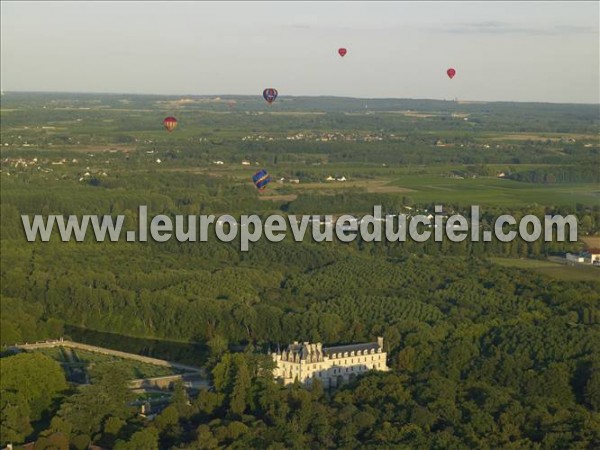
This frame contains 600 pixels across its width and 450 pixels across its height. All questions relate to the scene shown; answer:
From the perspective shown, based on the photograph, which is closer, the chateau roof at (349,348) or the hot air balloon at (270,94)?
the chateau roof at (349,348)

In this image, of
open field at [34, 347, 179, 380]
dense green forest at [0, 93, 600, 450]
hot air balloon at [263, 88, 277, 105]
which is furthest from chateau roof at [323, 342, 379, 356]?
hot air balloon at [263, 88, 277, 105]

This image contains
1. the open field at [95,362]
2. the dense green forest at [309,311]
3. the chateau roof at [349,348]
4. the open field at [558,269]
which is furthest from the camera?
the open field at [558,269]

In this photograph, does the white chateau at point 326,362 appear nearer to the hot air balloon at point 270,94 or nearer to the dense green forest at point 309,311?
the dense green forest at point 309,311

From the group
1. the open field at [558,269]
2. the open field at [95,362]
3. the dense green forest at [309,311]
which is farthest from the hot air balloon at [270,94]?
the open field at [95,362]

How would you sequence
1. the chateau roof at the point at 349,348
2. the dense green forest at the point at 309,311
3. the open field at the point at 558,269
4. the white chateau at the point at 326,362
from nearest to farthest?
1. the dense green forest at the point at 309,311
2. the white chateau at the point at 326,362
3. the chateau roof at the point at 349,348
4. the open field at the point at 558,269

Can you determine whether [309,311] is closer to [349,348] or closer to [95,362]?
[349,348]

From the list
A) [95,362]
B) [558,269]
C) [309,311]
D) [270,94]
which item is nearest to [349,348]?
[309,311]

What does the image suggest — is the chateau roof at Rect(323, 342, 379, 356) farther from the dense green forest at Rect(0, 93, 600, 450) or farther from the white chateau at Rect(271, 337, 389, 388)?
the dense green forest at Rect(0, 93, 600, 450)
